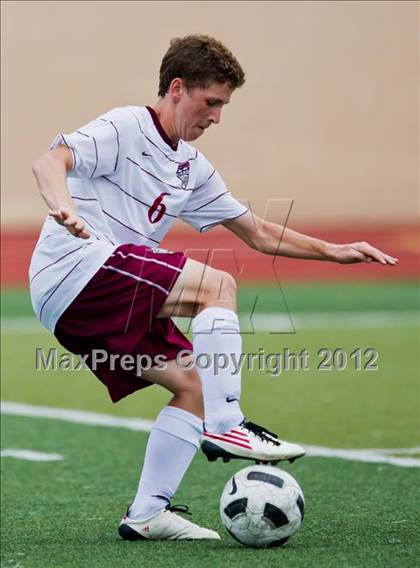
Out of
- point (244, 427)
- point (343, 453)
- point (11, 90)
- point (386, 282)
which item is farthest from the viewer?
point (11, 90)

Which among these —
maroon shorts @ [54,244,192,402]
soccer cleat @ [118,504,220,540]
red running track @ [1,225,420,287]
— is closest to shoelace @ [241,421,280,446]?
maroon shorts @ [54,244,192,402]

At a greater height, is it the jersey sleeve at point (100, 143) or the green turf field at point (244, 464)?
the jersey sleeve at point (100, 143)

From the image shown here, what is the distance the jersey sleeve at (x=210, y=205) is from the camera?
5055 mm

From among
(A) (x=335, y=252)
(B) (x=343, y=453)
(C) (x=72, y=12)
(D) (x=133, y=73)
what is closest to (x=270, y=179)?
(D) (x=133, y=73)

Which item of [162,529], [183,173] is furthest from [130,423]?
[183,173]

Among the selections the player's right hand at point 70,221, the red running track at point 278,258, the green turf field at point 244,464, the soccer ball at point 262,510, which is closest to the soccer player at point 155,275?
the player's right hand at point 70,221

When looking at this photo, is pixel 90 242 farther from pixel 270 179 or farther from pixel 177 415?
pixel 270 179

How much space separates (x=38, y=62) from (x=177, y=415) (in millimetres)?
18203

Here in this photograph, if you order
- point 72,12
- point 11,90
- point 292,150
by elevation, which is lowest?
point 292,150

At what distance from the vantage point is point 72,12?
2161 cm

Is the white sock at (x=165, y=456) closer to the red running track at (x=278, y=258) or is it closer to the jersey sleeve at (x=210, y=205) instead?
the jersey sleeve at (x=210, y=205)

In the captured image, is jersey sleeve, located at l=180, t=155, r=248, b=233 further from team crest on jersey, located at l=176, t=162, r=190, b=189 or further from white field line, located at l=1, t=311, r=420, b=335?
white field line, located at l=1, t=311, r=420, b=335

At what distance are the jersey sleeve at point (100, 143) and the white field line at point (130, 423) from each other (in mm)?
2941
